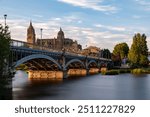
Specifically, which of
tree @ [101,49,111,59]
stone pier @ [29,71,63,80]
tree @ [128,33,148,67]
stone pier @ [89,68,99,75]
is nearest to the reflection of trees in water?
stone pier @ [29,71,63,80]

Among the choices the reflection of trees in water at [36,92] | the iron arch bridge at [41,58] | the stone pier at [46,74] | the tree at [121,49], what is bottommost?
the reflection of trees in water at [36,92]

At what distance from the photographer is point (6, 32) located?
118 ft

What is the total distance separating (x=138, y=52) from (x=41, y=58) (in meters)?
66.1

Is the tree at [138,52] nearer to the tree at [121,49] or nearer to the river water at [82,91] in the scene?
the tree at [121,49]

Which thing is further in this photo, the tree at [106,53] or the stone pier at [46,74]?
the tree at [106,53]

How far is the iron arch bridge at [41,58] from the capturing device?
53906mm

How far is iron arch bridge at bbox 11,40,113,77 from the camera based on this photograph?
177ft

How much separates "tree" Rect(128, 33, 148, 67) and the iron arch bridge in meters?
16.8

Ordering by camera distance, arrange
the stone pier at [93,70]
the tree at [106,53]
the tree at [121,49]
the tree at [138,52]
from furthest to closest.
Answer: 1. the tree at [106,53]
2. the tree at [121,49]
3. the stone pier at [93,70]
4. the tree at [138,52]

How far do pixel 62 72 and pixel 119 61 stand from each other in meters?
84.7

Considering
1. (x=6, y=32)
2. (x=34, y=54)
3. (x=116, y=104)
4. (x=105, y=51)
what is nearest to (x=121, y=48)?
(x=105, y=51)

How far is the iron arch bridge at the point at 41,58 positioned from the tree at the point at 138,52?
1679 centimetres

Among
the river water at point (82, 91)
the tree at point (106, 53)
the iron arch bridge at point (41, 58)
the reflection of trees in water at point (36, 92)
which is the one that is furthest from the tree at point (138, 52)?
the reflection of trees in water at point (36, 92)

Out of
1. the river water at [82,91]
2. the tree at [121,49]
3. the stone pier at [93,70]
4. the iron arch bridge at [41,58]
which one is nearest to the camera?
the river water at [82,91]
